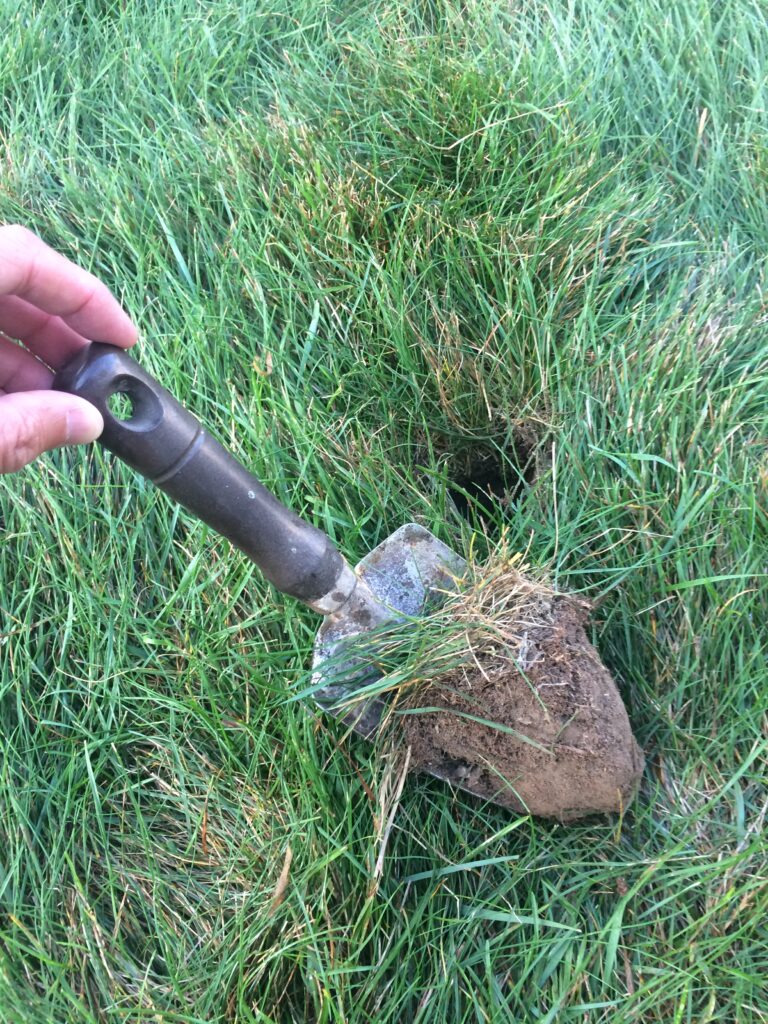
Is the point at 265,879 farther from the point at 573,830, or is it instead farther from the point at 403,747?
the point at 573,830

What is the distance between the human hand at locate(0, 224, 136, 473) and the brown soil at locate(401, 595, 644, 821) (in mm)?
707

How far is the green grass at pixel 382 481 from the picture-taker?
1367 mm

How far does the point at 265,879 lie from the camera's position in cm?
142

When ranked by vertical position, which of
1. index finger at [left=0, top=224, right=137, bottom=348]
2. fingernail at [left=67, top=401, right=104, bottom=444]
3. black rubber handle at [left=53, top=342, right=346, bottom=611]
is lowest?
black rubber handle at [left=53, top=342, right=346, bottom=611]

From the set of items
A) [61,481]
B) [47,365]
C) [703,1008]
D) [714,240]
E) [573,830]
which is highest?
[47,365]

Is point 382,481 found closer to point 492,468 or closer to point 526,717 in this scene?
point 492,468

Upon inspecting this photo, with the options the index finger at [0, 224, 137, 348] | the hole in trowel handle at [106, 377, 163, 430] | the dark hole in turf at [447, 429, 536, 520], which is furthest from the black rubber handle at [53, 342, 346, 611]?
the dark hole in turf at [447, 429, 536, 520]

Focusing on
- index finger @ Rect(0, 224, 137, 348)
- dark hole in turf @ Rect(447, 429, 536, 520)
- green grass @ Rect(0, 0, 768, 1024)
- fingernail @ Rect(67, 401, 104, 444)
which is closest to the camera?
fingernail @ Rect(67, 401, 104, 444)

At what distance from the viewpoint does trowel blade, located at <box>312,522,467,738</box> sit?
1.43 metres

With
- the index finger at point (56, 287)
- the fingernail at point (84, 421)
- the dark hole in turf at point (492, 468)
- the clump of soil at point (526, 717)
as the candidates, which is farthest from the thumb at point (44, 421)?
the dark hole in turf at point (492, 468)

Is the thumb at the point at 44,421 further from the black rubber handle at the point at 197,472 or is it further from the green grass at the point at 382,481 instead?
the green grass at the point at 382,481

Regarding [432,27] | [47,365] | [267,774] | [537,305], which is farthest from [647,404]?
[432,27]

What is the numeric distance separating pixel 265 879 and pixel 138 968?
0.88 ft

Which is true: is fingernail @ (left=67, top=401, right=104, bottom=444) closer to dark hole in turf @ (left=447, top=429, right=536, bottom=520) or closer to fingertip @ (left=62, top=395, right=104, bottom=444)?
fingertip @ (left=62, top=395, right=104, bottom=444)
